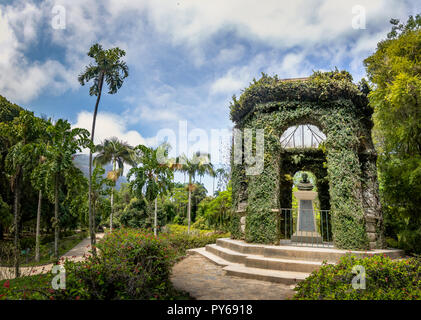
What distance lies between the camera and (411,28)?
9555mm

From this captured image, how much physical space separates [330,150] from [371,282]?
5.23m

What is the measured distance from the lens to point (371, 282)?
4113 millimetres

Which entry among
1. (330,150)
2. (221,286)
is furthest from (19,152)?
(330,150)

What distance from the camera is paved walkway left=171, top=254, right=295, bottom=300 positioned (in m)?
4.62

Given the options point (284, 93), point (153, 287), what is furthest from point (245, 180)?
point (153, 287)

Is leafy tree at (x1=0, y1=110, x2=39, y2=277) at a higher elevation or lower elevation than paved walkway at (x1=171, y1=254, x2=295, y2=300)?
higher

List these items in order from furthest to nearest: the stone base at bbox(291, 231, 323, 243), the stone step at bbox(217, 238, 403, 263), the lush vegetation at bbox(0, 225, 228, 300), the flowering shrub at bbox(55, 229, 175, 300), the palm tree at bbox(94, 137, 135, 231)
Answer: the palm tree at bbox(94, 137, 135, 231) → the stone base at bbox(291, 231, 323, 243) → the stone step at bbox(217, 238, 403, 263) → the flowering shrub at bbox(55, 229, 175, 300) → the lush vegetation at bbox(0, 225, 228, 300)

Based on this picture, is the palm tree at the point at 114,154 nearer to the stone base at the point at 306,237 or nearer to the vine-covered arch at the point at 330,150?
the vine-covered arch at the point at 330,150

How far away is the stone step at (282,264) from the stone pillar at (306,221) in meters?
3.85

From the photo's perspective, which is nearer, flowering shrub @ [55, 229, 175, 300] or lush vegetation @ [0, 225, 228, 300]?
lush vegetation @ [0, 225, 228, 300]

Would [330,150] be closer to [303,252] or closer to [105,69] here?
[303,252]

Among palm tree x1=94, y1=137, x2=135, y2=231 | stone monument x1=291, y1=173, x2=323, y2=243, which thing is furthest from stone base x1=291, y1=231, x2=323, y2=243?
palm tree x1=94, y1=137, x2=135, y2=231

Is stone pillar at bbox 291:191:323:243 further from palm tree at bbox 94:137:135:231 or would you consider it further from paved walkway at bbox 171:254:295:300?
palm tree at bbox 94:137:135:231
